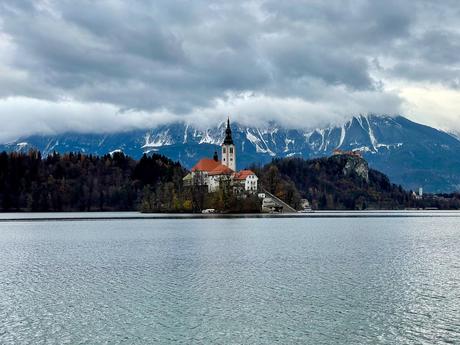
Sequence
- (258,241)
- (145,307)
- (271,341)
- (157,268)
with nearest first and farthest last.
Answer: (271,341) → (145,307) → (157,268) → (258,241)

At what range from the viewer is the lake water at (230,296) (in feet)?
110

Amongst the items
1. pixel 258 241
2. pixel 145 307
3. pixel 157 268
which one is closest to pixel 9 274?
pixel 157 268

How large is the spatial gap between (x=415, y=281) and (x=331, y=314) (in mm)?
16584

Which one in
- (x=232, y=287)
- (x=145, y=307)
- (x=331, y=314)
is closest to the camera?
(x=331, y=314)

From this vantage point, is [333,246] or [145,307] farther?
[333,246]

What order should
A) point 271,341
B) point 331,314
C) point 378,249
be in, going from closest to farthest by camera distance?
point 271,341 < point 331,314 < point 378,249

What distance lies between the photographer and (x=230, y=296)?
44.7m

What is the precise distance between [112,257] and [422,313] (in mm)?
43744

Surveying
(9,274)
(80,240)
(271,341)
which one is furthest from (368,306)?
(80,240)

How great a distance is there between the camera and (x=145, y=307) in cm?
4072

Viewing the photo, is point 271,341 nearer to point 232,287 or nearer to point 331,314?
point 331,314

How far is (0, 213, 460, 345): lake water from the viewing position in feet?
110

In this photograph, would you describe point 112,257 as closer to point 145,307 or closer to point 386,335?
point 145,307

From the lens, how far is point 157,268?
60.7m
